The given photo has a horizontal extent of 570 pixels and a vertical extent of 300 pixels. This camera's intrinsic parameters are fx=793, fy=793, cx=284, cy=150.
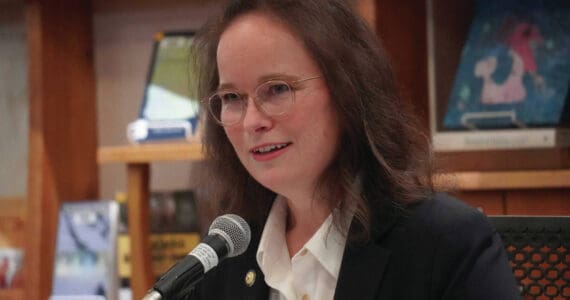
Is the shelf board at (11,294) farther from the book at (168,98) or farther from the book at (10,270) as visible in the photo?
the book at (168,98)

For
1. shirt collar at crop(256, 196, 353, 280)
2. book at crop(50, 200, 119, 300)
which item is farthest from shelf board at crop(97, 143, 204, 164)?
shirt collar at crop(256, 196, 353, 280)

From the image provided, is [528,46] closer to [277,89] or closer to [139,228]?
[277,89]

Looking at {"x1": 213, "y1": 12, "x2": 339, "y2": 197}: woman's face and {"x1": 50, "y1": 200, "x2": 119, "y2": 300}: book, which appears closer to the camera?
{"x1": 213, "y1": 12, "x2": 339, "y2": 197}: woman's face

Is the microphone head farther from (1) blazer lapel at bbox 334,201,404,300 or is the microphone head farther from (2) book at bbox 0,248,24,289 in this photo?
(2) book at bbox 0,248,24,289

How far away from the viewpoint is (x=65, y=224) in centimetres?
221

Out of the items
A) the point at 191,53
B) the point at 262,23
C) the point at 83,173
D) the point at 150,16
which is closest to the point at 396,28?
the point at 191,53

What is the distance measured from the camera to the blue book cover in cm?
163

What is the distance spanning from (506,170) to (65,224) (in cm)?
122

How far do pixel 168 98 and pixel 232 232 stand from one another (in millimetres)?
1171

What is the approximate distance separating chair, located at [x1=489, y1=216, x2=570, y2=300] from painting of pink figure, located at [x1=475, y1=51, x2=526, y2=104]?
21.6 inches

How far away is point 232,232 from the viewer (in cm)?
104

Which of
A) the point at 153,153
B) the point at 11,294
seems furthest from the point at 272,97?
the point at 11,294

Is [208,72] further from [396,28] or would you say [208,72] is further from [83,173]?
[83,173]

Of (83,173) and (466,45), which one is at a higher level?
(466,45)
